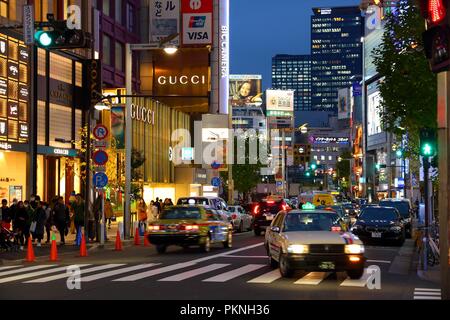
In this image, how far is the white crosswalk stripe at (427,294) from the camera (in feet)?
47.2

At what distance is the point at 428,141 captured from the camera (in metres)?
18.7

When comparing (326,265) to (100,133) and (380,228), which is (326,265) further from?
(100,133)

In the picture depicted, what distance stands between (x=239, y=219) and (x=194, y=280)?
25.1m

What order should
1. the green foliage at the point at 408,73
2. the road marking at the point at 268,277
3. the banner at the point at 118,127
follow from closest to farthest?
the road marking at the point at 268,277 → the green foliage at the point at 408,73 → the banner at the point at 118,127

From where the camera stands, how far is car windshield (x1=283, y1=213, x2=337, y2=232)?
61.3 ft

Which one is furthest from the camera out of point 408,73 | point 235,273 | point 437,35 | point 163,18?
point 163,18

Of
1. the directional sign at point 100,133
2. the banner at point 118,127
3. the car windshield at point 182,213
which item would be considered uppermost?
the banner at point 118,127

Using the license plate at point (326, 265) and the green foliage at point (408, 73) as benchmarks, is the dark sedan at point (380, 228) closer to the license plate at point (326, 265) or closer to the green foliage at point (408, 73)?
the green foliage at point (408, 73)

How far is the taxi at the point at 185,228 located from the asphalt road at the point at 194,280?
1.99 feet

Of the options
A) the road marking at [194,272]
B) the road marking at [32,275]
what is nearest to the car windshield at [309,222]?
the road marking at [194,272]

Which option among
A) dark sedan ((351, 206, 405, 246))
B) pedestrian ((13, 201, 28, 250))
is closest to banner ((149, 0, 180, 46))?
dark sedan ((351, 206, 405, 246))

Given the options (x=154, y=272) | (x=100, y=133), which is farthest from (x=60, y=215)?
(x=154, y=272)

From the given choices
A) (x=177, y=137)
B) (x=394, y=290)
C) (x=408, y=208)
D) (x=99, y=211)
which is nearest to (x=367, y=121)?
(x=177, y=137)
